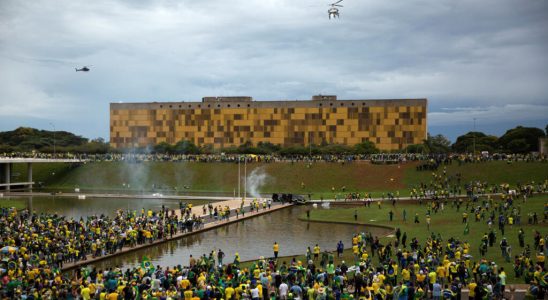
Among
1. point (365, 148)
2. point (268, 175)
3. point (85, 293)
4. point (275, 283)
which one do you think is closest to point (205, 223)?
point (275, 283)

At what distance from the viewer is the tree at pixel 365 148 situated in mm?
95119

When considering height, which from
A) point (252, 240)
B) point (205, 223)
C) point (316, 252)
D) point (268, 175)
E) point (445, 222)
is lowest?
point (252, 240)

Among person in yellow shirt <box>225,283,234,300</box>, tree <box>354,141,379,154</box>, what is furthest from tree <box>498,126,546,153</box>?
person in yellow shirt <box>225,283,234,300</box>

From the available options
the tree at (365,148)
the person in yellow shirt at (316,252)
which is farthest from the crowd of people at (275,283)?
the tree at (365,148)

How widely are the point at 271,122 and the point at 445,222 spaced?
2807 inches

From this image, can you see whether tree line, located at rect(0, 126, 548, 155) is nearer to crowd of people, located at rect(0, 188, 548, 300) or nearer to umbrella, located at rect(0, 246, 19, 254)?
crowd of people, located at rect(0, 188, 548, 300)

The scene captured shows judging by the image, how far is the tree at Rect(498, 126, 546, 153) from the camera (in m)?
113

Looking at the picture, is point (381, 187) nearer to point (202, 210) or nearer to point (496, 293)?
point (202, 210)

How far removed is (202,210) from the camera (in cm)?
5059

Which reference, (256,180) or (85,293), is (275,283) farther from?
(256,180)

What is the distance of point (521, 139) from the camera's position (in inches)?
4560

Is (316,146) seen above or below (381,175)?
above

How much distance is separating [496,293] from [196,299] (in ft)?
34.5

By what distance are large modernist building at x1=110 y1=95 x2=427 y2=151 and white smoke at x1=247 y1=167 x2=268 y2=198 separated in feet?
103
